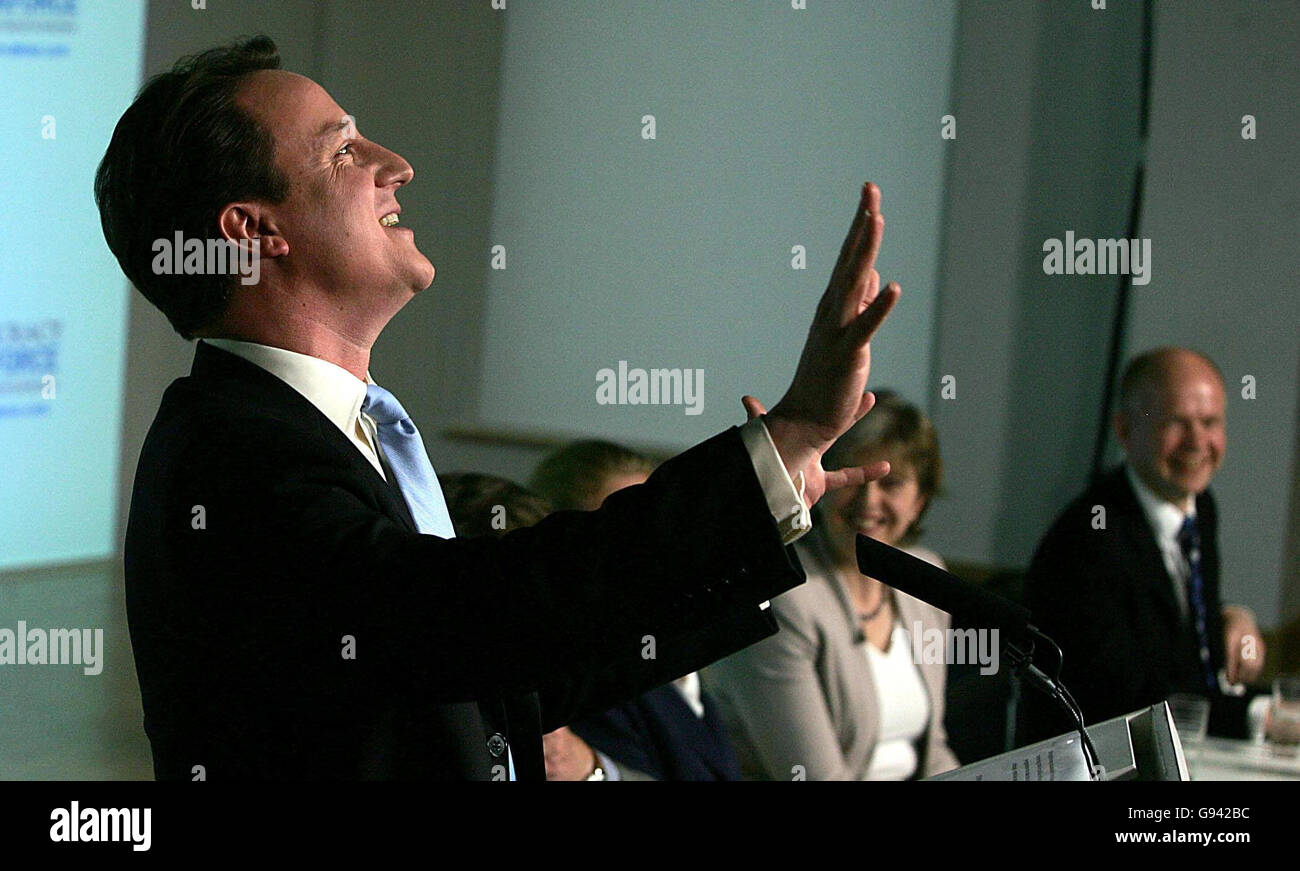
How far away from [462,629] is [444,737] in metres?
0.14

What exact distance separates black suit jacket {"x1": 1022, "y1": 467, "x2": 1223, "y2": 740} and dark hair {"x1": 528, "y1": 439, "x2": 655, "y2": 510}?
0.85m

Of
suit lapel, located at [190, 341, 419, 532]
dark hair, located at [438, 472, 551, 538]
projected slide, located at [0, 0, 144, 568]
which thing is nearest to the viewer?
suit lapel, located at [190, 341, 419, 532]

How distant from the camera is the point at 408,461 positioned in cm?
97

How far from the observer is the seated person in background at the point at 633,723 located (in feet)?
5.92

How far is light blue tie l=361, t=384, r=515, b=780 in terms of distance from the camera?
93 centimetres

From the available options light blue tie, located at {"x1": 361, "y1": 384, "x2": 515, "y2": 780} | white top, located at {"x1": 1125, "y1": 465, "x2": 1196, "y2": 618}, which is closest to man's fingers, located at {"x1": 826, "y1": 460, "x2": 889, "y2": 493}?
light blue tie, located at {"x1": 361, "y1": 384, "x2": 515, "y2": 780}

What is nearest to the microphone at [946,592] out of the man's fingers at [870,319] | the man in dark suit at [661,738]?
the man's fingers at [870,319]

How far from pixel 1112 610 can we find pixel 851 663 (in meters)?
0.50

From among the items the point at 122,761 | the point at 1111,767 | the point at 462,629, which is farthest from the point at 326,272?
the point at 122,761

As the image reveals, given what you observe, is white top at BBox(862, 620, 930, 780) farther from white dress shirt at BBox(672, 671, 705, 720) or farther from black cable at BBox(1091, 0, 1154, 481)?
black cable at BBox(1091, 0, 1154, 481)

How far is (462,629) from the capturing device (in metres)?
0.73

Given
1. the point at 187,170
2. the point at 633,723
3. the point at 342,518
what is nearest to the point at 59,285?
the point at 633,723

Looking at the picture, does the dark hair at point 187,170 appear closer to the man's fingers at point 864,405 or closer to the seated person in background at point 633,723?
the man's fingers at point 864,405

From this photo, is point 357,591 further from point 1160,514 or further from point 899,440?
point 1160,514
